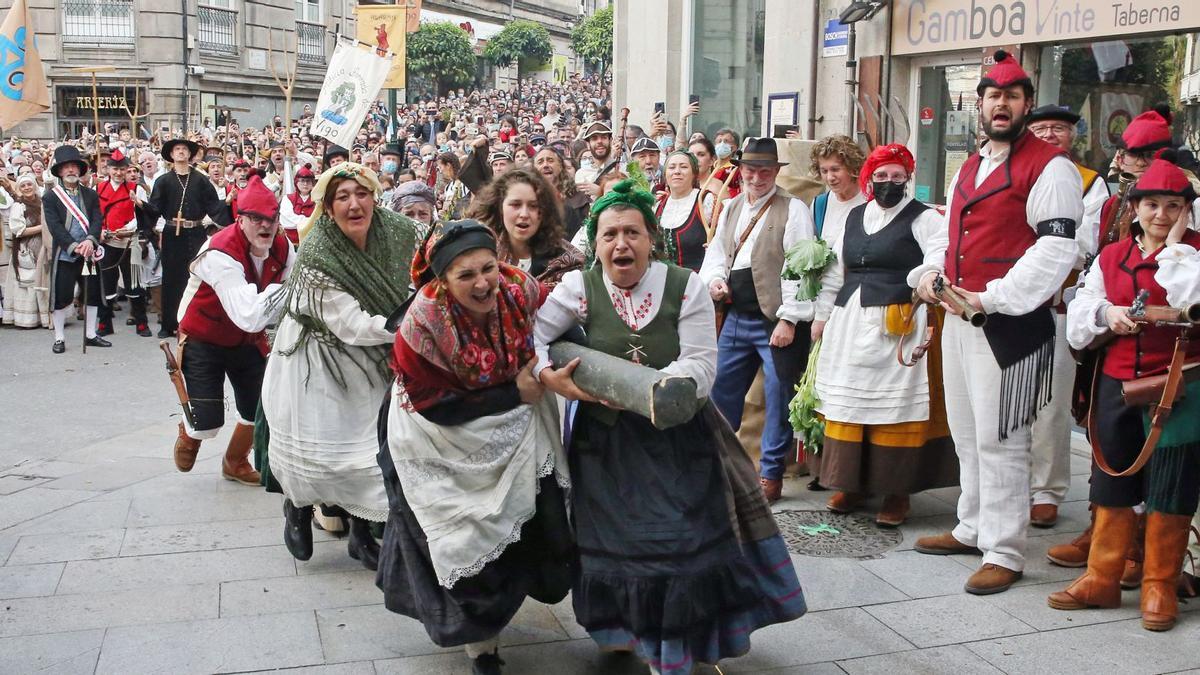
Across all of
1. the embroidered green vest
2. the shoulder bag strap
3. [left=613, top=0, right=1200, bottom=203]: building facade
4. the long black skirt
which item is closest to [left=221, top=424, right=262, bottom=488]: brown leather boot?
the long black skirt

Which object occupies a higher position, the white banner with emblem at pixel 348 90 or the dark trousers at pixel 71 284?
the white banner with emblem at pixel 348 90

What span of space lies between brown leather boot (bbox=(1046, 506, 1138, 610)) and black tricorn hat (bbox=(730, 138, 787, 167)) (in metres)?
2.59

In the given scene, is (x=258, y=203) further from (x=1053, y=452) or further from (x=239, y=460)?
(x=1053, y=452)

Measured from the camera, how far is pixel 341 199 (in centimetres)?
533

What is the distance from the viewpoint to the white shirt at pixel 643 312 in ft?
13.6

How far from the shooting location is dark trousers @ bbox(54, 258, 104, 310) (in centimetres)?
1269

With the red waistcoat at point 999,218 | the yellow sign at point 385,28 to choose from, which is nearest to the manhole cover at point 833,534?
the red waistcoat at point 999,218

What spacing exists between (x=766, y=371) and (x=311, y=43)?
122 ft

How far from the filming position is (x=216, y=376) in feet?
22.7

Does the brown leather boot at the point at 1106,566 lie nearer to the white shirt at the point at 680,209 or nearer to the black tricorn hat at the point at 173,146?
the white shirt at the point at 680,209

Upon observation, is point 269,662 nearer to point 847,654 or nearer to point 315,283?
point 315,283

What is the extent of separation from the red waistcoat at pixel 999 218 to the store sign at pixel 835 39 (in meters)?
7.27

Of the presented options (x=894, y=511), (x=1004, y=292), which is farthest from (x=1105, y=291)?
(x=894, y=511)

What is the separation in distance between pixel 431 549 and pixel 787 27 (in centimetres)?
994
